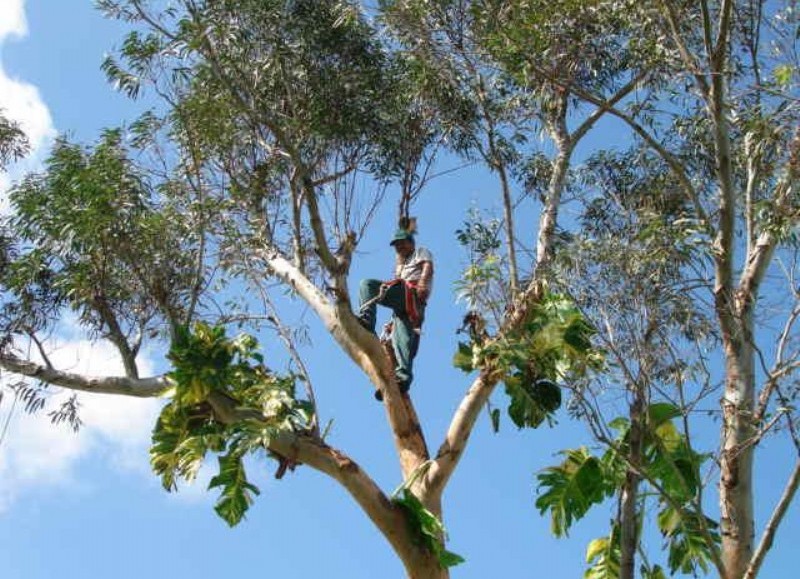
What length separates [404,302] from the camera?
9.21m

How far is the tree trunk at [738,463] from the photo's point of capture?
273 inches

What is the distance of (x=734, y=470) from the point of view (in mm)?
7051

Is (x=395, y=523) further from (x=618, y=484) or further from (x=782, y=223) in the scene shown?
(x=782, y=223)

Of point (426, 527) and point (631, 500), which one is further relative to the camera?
point (426, 527)

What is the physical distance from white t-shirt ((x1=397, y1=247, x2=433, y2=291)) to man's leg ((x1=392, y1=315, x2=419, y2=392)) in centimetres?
32

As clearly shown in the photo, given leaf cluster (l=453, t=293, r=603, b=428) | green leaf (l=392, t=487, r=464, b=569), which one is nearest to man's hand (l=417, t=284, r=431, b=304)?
leaf cluster (l=453, t=293, r=603, b=428)

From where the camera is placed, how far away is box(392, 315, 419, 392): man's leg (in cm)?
896

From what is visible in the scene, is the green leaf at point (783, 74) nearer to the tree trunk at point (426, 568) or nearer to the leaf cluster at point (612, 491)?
the leaf cluster at point (612, 491)

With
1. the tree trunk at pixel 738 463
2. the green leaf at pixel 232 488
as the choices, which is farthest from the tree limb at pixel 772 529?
the green leaf at pixel 232 488

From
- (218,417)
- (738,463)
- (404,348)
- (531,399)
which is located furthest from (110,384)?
(738,463)

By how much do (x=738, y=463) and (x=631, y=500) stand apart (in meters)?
0.80

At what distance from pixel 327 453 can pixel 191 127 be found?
11.3 ft

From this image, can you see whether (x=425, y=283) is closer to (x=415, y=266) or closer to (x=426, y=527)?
(x=415, y=266)

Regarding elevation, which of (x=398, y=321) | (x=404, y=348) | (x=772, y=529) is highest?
(x=398, y=321)
